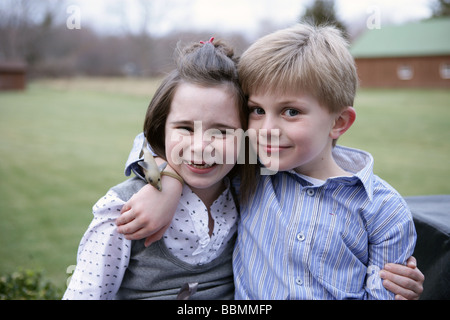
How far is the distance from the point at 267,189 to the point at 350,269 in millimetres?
427

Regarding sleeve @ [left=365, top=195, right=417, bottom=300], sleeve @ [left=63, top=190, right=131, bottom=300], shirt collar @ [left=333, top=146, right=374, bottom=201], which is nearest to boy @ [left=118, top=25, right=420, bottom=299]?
sleeve @ [left=365, top=195, right=417, bottom=300]

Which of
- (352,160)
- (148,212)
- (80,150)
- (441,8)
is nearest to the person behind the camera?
(148,212)

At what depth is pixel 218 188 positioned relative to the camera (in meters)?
1.71

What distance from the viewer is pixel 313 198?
158 centimetres

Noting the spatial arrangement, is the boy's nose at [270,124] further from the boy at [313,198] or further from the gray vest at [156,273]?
the gray vest at [156,273]

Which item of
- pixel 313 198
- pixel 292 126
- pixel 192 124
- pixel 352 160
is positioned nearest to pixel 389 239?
pixel 313 198

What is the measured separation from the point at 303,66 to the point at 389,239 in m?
0.68

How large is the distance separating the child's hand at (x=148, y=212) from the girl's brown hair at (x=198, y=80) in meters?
0.23

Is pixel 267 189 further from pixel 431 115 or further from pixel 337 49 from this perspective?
pixel 431 115

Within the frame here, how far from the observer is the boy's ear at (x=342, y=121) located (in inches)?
62.5

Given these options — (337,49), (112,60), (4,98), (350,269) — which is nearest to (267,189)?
(350,269)

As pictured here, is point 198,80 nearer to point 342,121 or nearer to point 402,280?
point 342,121

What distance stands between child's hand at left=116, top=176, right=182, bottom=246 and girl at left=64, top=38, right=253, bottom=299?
5 centimetres

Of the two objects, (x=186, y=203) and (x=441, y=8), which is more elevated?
(x=441, y=8)
